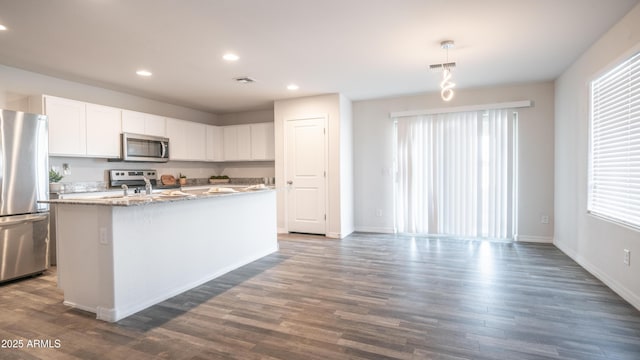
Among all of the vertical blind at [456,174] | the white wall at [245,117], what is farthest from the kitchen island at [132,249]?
the white wall at [245,117]

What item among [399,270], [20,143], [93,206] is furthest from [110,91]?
[399,270]

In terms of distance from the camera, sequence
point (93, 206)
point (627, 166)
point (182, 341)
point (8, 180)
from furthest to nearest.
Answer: point (8, 180), point (627, 166), point (93, 206), point (182, 341)

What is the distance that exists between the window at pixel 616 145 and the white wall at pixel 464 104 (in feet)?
4.94

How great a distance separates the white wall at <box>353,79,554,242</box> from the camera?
512 centimetres

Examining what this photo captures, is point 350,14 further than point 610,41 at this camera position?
No

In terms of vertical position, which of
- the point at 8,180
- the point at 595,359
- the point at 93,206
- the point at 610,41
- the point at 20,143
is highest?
the point at 610,41

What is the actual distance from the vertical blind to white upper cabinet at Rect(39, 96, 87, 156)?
193 inches

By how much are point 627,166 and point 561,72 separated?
215cm

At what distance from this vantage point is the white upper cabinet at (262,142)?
6.54m

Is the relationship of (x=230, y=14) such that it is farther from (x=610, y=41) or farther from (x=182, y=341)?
(x=610, y=41)

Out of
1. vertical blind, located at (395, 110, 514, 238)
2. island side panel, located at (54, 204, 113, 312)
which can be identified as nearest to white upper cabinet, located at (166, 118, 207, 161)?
island side panel, located at (54, 204, 113, 312)

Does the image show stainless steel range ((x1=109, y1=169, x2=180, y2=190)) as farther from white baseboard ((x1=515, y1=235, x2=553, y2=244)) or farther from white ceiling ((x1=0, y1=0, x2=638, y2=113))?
white baseboard ((x1=515, y1=235, x2=553, y2=244))

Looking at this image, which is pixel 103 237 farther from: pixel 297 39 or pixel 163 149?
pixel 163 149

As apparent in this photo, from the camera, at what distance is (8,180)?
3531 millimetres
